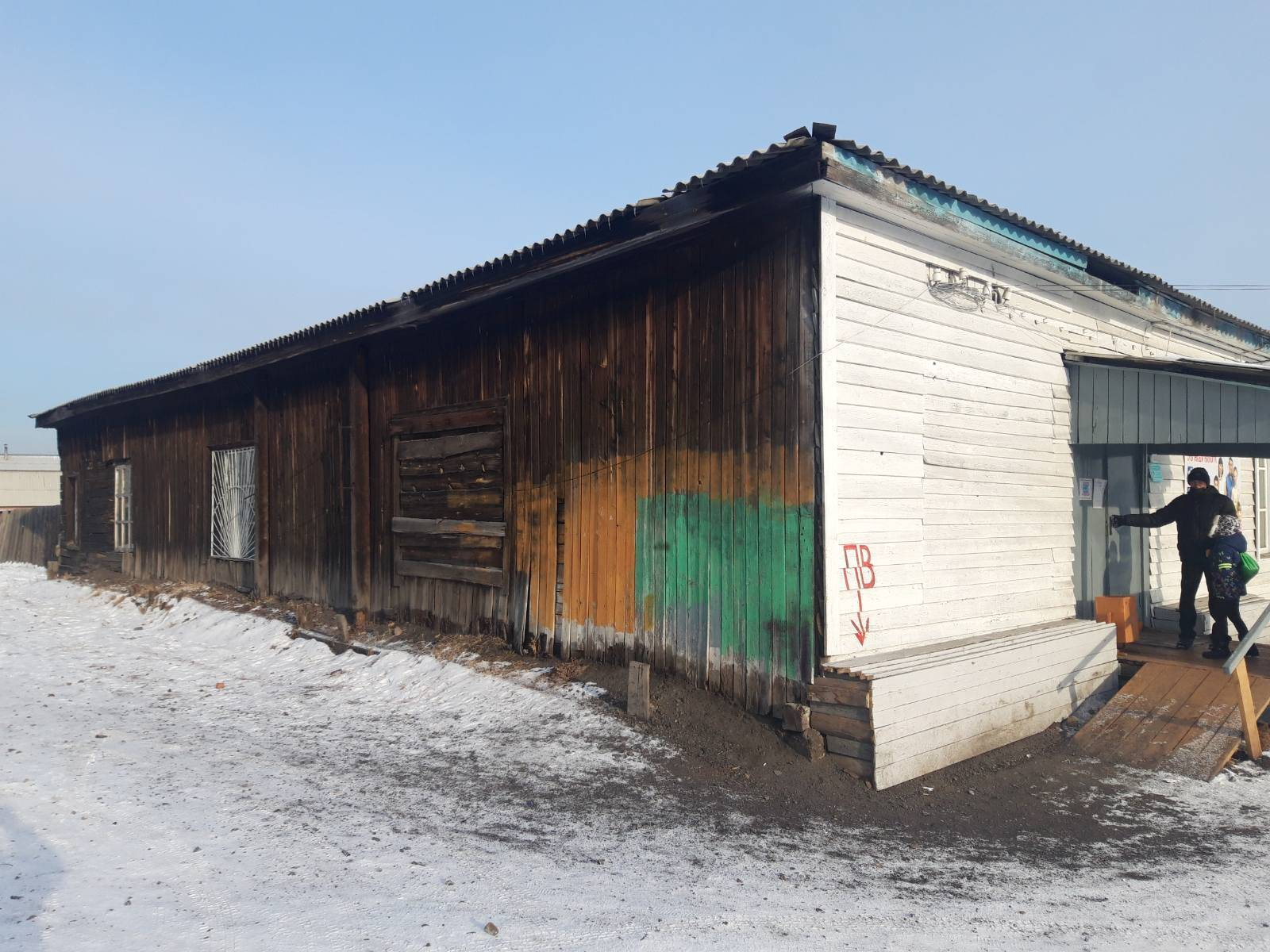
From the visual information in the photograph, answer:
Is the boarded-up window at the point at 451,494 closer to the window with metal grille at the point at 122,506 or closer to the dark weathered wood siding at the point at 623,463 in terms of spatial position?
the dark weathered wood siding at the point at 623,463

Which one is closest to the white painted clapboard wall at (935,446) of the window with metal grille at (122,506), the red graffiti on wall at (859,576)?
the red graffiti on wall at (859,576)

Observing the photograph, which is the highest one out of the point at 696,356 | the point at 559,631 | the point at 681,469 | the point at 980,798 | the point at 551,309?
the point at 551,309

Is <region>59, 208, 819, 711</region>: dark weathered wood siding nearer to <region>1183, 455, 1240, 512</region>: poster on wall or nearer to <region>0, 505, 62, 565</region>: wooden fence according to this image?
<region>1183, 455, 1240, 512</region>: poster on wall

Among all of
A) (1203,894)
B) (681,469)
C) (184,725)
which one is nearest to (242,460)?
(184,725)

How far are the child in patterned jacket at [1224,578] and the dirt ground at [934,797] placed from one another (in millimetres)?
1990

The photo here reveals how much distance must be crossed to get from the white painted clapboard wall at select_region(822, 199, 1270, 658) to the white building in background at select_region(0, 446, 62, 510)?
2112 inches

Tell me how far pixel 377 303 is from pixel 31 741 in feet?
18.6

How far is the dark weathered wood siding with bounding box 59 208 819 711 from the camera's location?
6691 millimetres

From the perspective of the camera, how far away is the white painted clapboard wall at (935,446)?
6586 mm

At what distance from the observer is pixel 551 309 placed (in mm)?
8727

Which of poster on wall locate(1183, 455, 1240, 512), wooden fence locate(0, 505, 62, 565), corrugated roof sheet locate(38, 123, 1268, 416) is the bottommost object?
wooden fence locate(0, 505, 62, 565)

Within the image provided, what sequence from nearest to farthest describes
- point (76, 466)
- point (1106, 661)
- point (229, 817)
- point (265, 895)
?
1. point (265, 895)
2. point (229, 817)
3. point (1106, 661)
4. point (76, 466)

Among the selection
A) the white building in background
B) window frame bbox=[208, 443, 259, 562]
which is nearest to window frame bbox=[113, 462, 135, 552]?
window frame bbox=[208, 443, 259, 562]

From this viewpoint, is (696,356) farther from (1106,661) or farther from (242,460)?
(242,460)
